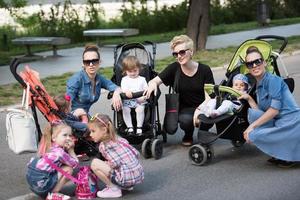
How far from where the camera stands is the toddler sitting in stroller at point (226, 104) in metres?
7.07

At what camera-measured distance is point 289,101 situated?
685cm

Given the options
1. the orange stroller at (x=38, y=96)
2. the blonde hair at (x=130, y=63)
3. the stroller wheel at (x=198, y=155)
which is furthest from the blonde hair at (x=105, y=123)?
the blonde hair at (x=130, y=63)

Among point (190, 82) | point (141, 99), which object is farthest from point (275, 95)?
point (141, 99)

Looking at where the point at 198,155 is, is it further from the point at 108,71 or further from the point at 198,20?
the point at 198,20

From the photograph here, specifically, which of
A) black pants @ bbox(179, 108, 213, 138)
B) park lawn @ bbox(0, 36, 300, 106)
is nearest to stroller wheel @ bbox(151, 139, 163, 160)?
black pants @ bbox(179, 108, 213, 138)

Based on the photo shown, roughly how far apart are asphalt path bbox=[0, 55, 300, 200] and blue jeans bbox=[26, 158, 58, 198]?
0.30 metres

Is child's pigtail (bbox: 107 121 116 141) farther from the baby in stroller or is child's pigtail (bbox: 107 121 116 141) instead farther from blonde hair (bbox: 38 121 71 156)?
the baby in stroller

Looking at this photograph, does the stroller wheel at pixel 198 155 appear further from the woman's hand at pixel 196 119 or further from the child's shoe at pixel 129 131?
the child's shoe at pixel 129 131

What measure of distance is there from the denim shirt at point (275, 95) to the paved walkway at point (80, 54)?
25.2ft

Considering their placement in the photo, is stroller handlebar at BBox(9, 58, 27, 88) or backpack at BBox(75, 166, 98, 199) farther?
stroller handlebar at BBox(9, 58, 27, 88)

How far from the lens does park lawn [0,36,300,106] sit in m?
11.8

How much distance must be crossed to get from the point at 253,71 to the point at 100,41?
15.2 m

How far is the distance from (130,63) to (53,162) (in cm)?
205

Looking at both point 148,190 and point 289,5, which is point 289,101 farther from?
point 289,5
